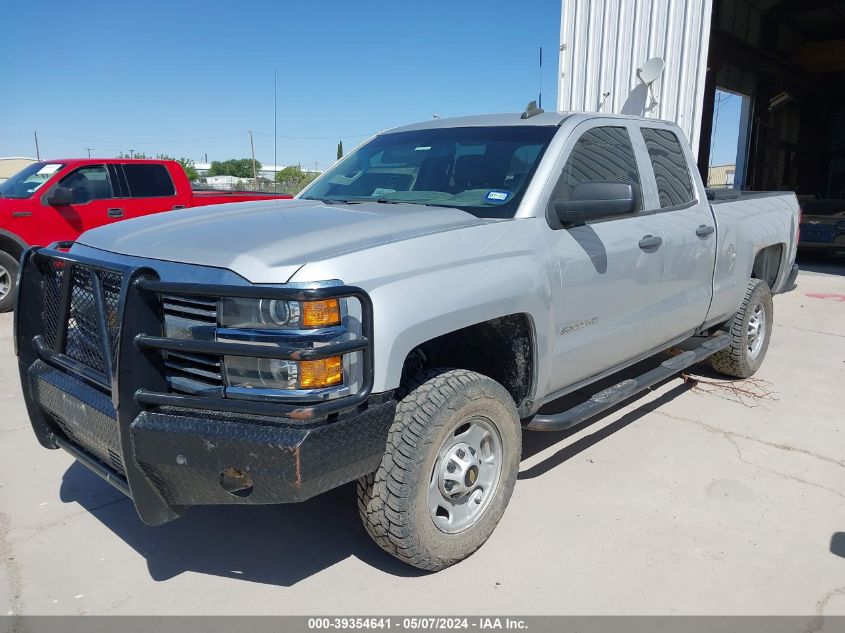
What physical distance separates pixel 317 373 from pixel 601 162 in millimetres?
2266

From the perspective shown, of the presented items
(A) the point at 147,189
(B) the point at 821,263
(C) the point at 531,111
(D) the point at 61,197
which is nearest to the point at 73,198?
(D) the point at 61,197

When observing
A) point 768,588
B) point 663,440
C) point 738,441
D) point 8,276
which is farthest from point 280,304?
point 8,276

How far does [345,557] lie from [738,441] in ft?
8.98

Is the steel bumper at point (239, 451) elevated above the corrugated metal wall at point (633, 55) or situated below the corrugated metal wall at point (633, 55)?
below

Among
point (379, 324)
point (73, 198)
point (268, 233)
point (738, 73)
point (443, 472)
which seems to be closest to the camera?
point (379, 324)

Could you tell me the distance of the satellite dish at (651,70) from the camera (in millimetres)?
9766

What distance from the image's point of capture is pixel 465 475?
116 inches

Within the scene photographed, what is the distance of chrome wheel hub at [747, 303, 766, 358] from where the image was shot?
5.70 metres

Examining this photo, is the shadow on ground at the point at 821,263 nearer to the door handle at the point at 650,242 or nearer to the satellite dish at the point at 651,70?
the satellite dish at the point at 651,70

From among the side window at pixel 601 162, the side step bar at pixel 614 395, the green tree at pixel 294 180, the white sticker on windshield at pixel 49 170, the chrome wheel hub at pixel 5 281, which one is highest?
the side window at pixel 601 162

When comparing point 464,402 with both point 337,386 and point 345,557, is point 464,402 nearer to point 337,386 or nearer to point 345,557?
point 337,386

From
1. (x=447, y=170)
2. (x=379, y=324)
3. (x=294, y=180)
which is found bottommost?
(x=294, y=180)

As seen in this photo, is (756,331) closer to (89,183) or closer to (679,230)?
(679,230)

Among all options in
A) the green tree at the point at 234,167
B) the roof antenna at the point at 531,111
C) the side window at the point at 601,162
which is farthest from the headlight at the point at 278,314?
the green tree at the point at 234,167
